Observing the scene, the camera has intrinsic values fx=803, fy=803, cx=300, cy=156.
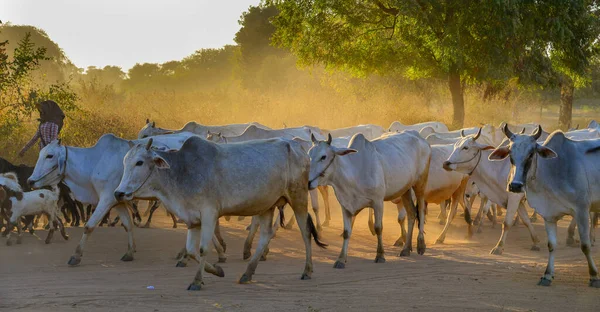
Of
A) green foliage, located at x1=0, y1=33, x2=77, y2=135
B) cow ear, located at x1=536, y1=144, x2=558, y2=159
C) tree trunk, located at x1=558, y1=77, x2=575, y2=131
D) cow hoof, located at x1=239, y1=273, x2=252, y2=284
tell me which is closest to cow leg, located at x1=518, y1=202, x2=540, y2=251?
cow ear, located at x1=536, y1=144, x2=558, y2=159

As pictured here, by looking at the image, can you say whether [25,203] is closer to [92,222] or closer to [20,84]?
[92,222]

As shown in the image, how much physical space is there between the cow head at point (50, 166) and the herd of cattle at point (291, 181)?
1 centimetres

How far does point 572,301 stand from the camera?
8.50 meters

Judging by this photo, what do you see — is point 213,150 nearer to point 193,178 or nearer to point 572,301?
point 193,178

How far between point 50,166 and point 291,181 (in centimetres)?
405

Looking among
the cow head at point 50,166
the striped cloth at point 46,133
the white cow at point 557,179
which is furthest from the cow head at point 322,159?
the striped cloth at point 46,133

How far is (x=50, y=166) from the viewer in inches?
460

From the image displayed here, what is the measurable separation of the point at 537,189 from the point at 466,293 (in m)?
1.69

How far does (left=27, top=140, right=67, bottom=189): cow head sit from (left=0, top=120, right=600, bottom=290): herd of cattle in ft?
0.05

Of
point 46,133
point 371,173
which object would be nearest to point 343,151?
point 371,173

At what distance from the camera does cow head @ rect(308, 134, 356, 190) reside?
11.1 meters

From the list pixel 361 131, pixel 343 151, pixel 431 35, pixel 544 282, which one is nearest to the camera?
pixel 544 282

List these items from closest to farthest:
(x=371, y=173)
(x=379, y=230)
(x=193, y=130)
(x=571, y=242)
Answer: (x=379, y=230), (x=371, y=173), (x=571, y=242), (x=193, y=130)

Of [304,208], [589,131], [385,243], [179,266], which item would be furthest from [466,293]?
[589,131]
